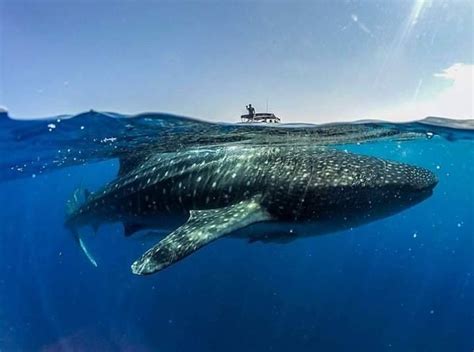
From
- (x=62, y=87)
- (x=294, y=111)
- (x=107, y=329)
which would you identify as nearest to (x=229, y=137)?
(x=294, y=111)

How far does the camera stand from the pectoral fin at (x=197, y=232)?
5147 millimetres

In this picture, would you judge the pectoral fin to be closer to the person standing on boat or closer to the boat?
the person standing on boat

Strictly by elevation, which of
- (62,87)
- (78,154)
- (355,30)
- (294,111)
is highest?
(355,30)

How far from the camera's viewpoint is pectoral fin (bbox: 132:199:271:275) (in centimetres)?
515

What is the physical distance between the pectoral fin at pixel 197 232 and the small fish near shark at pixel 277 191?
0.05 ft

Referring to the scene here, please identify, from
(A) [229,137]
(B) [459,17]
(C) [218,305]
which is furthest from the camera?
(C) [218,305]

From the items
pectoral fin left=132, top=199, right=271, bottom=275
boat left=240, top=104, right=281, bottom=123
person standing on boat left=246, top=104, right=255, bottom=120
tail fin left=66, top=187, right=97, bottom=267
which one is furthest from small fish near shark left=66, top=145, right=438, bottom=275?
tail fin left=66, top=187, right=97, bottom=267

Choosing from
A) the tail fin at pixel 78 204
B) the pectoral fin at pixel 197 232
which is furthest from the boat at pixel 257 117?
the tail fin at pixel 78 204

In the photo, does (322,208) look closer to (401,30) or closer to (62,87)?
(401,30)

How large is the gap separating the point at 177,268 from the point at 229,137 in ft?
62.1

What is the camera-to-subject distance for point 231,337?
17312 mm

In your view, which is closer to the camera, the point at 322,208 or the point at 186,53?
the point at 322,208

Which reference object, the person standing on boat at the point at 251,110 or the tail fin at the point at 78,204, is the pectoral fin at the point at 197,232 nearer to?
the person standing on boat at the point at 251,110

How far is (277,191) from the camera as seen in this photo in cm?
700
